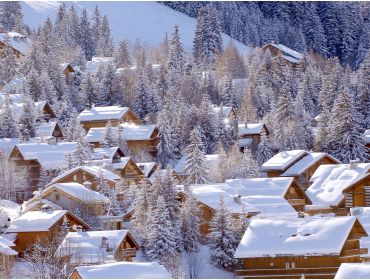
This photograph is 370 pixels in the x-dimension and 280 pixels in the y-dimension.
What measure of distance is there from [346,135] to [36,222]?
3152 centimetres

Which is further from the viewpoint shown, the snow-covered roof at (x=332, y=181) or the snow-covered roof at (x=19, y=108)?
the snow-covered roof at (x=19, y=108)

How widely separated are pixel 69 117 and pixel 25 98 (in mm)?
6200

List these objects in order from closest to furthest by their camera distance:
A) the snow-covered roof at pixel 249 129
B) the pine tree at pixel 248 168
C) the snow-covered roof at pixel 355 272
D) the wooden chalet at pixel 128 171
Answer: the snow-covered roof at pixel 355 272 < the wooden chalet at pixel 128 171 < the pine tree at pixel 248 168 < the snow-covered roof at pixel 249 129

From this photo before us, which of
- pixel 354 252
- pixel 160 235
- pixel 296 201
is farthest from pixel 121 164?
pixel 354 252

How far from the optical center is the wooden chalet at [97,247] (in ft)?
186

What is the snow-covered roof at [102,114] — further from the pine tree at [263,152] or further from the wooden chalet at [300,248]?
the wooden chalet at [300,248]

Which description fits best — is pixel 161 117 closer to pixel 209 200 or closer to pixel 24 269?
pixel 209 200

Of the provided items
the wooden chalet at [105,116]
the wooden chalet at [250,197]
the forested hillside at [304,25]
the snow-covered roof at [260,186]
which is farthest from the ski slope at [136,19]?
the wooden chalet at [250,197]

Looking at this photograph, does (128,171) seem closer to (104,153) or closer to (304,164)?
(104,153)

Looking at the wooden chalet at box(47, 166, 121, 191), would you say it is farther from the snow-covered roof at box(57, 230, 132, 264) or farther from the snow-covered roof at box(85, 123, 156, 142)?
the snow-covered roof at box(57, 230, 132, 264)

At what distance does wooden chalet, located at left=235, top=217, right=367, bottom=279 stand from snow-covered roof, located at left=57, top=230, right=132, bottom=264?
5.97 meters

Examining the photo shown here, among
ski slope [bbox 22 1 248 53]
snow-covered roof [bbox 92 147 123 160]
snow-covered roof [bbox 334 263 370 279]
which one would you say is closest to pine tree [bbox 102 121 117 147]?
snow-covered roof [bbox 92 147 123 160]

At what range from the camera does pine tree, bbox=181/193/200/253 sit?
65.6m

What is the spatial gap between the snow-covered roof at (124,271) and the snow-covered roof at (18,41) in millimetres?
82181
